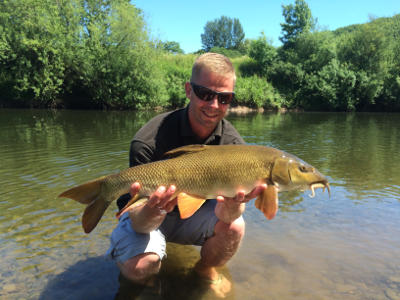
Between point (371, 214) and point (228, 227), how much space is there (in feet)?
9.94

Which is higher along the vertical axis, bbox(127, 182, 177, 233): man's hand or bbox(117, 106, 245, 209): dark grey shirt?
bbox(117, 106, 245, 209): dark grey shirt

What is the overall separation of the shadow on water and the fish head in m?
1.24

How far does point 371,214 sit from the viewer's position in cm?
478

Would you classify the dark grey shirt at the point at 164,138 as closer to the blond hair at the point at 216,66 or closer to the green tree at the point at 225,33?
the blond hair at the point at 216,66

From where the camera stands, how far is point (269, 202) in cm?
231

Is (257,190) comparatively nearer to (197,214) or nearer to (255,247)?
(197,214)

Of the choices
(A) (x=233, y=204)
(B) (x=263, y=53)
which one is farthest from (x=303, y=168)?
(B) (x=263, y=53)

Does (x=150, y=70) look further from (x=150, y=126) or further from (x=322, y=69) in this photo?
(x=150, y=126)

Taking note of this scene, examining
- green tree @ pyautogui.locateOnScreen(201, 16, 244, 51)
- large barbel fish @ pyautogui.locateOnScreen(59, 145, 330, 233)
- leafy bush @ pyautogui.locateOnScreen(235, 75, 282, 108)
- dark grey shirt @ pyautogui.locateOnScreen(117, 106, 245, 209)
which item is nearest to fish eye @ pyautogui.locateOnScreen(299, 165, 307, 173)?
large barbel fish @ pyautogui.locateOnScreen(59, 145, 330, 233)

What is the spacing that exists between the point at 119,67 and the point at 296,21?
2913 centimetres

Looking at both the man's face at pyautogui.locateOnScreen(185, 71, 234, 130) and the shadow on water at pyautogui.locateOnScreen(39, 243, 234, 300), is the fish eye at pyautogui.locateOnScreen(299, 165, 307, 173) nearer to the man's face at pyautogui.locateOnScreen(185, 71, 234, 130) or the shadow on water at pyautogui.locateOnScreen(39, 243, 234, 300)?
the man's face at pyautogui.locateOnScreen(185, 71, 234, 130)

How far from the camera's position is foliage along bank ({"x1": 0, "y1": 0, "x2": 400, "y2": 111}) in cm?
2866

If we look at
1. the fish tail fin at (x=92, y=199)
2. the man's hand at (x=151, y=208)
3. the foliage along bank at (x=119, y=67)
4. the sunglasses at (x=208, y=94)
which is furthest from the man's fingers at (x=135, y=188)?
the foliage along bank at (x=119, y=67)

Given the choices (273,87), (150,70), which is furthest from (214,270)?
(273,87)
